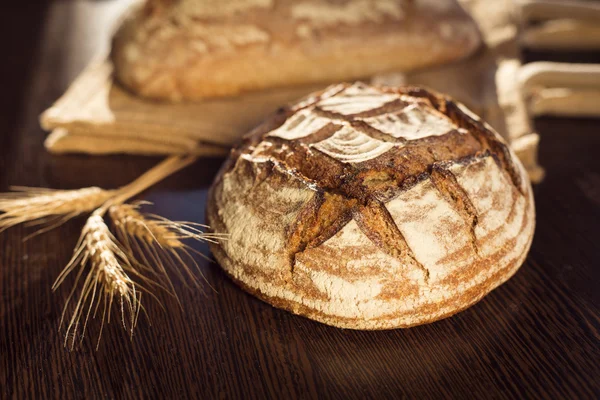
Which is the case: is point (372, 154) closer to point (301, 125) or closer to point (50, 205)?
point (301, 125)

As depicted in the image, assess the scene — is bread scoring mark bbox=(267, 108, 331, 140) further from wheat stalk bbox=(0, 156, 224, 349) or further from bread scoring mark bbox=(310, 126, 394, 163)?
wheat stalk bbox=(0, 156, 224, 349)

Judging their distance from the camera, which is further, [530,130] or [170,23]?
[170,23]

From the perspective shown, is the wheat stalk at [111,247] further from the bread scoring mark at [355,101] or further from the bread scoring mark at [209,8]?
the bread scoring mark at [209,8]

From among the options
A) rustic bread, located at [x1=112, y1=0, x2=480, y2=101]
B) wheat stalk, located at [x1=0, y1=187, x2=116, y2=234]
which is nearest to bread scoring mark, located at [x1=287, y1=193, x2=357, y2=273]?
wheat stalk, located at [x1=0, y1=187, x2=116, y2=234]

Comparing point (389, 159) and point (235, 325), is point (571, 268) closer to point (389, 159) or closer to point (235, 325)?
point (389, 159)

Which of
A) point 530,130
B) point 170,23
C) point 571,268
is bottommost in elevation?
point 571,268

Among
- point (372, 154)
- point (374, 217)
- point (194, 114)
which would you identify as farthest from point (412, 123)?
point (194, 114)

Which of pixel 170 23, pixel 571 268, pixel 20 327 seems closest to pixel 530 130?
pixel 571 268

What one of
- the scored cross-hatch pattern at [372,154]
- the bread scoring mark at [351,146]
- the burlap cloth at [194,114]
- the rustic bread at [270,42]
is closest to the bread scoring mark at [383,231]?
the scored cross-hatch pattern at [372,154]
